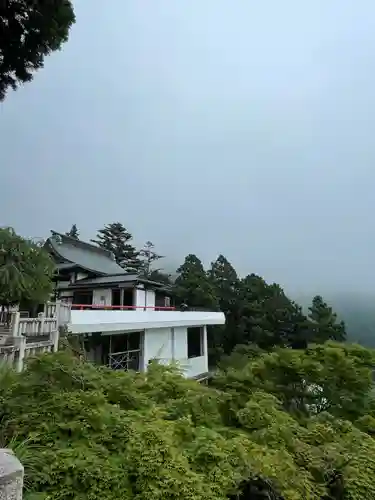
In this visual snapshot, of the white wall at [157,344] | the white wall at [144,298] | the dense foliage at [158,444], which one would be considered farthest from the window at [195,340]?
the dense foliage at [158,444]

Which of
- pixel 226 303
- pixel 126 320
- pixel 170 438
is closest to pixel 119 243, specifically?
pixel 226 303

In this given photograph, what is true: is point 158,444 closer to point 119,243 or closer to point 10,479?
point 10,479

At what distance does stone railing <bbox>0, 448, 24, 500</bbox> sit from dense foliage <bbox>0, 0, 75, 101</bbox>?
16.4ft

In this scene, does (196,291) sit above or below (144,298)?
above

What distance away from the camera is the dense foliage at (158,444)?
168 centimetres

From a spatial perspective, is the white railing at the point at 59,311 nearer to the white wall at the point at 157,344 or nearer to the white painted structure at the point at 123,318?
the white painted structure at the point at 123,318

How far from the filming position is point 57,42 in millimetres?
5039

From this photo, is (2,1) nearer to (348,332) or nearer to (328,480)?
(328,480)

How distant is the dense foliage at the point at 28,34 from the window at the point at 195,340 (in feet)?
45.7

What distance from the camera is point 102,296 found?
1597 cm

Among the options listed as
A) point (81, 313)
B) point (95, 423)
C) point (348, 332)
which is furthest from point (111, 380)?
point (348, 332)

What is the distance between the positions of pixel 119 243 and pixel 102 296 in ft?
83.4

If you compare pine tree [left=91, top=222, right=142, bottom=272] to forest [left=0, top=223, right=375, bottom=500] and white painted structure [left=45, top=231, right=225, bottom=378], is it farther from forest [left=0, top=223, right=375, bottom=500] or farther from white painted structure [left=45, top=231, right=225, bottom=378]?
forest [left=0, top=223, right=375, bottom=500]

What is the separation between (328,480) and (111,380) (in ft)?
4.89
